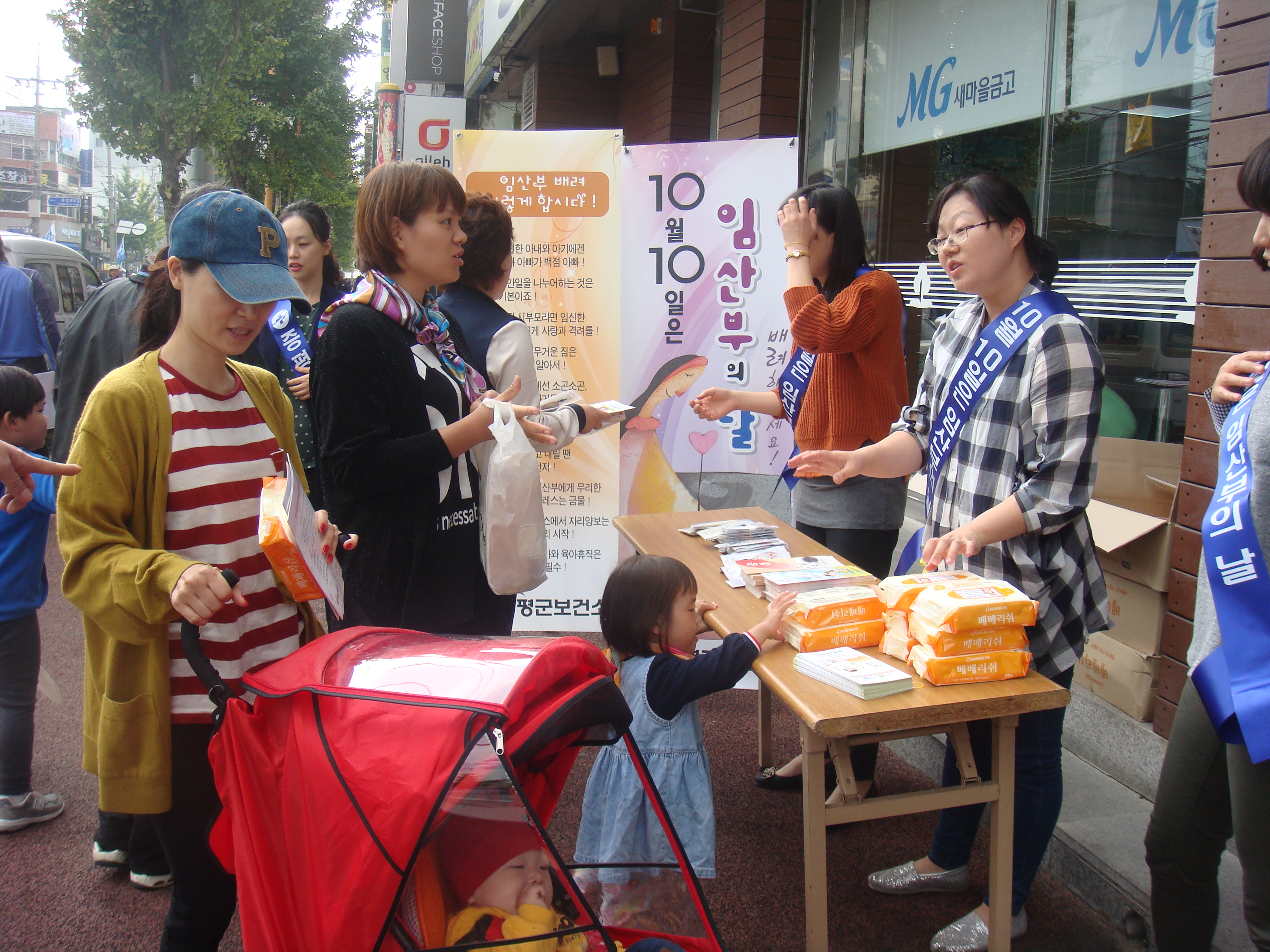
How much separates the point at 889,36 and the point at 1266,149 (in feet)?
13.5

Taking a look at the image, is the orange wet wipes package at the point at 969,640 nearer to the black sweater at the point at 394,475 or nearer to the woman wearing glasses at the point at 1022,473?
the woman wearing glasses at the point at 1022,473

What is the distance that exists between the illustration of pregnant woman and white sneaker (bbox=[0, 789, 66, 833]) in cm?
262

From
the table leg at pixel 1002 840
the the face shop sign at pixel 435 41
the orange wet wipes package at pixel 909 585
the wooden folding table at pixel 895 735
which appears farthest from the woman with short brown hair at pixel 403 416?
the the face shop sign at pixel 435 41

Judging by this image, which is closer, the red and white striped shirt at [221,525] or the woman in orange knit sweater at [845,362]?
the red and white striped shirt at [221,525]

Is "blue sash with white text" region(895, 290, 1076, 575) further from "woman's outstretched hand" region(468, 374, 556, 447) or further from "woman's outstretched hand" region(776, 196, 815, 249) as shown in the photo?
"woman's outstretched hand" region(468, 374, 556, 447)

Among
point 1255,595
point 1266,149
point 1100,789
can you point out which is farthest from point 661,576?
point 1100,789

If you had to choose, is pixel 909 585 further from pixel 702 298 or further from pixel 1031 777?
pixel 702 298

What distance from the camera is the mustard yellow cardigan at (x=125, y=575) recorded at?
1.56m

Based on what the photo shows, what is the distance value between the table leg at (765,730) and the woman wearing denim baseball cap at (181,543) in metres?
1.96

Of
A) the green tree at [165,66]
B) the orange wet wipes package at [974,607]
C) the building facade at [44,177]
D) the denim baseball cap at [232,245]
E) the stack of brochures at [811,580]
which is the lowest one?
the stack of brochures at [811,580]

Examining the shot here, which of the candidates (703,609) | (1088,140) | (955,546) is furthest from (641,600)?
(1088,140)

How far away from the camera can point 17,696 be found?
9.75 ft

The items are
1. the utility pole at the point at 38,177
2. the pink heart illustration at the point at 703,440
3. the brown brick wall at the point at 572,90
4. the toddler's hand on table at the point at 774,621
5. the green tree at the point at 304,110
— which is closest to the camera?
the toddler's hand on table at the point at 774,621

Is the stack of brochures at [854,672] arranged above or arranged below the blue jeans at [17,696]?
above
